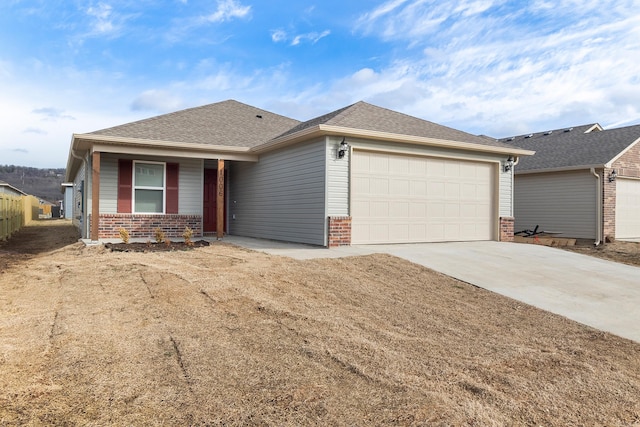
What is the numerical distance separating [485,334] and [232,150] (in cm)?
933

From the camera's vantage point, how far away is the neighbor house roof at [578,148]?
15.4 m

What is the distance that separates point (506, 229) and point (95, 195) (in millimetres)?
11485

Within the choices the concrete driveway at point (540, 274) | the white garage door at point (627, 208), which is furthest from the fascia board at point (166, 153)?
the white garage door at point (627, 208)

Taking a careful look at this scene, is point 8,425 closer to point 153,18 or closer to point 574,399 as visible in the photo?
point 574,399

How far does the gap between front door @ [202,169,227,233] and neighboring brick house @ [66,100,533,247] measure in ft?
0.16

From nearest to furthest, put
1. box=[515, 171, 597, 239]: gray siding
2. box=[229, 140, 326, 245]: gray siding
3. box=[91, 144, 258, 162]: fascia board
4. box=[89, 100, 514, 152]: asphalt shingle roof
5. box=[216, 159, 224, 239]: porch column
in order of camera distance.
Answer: box=[229, 140, 326, 245]: gray siding
box=[89, 100, 514, 152]: asphalt shingle roof
box=[91, 144, 258, 162]: fascia board
box=[216, 159, 224, 239]: porch column
box=[515, 171, 597, 239]: gray siding

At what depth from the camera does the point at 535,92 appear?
1299 centimetres

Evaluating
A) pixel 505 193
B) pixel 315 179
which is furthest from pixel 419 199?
pixel 505 193

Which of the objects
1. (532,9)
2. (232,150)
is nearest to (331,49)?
(232,150)

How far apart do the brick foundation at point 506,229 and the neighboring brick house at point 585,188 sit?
4.69 meters

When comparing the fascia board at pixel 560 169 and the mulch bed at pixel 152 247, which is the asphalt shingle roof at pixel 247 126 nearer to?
the mulch bed at pixel 152 247

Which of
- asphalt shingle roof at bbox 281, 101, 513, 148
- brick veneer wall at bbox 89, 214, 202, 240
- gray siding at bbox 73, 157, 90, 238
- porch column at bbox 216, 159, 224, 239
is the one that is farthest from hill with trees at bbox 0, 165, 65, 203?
asphalt shingle roof at bbox 281, 101, 513, 148

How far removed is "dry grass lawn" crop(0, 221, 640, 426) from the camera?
2.85m

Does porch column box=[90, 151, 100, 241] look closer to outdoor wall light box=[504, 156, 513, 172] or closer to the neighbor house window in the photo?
the neighbor house window
